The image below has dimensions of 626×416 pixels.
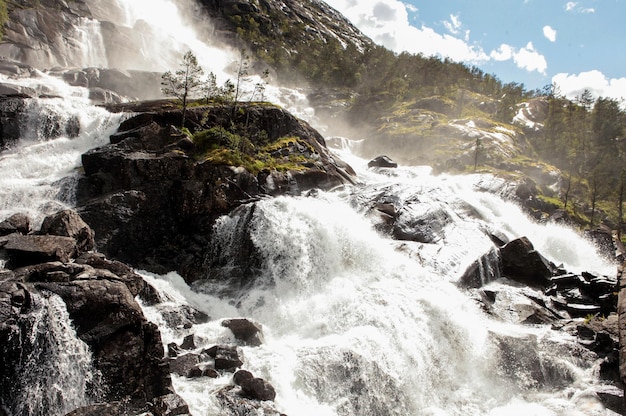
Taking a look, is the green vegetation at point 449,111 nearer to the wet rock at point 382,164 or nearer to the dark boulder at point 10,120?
the wet rock at point 382,164

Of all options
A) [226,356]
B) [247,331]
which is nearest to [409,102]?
[247,331]

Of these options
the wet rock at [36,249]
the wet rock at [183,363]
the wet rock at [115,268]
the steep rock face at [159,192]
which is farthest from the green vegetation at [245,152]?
the wet rock at [183,363]

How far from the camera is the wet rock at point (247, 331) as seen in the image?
17766mm

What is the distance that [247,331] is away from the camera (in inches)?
712

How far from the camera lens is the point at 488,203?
4228 centimetres

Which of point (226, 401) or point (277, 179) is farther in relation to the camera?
point (277, 179)

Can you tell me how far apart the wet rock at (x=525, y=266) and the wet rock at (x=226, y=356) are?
20959mm

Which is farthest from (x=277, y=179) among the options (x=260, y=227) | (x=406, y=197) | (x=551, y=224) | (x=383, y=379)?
(x=551, y=224)

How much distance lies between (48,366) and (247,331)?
320 inches

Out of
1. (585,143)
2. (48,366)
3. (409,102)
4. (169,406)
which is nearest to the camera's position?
(48,366)

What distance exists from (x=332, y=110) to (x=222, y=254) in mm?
68268

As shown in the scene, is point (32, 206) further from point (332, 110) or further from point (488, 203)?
point (332, 110)

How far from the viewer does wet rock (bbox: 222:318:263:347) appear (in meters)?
17.8

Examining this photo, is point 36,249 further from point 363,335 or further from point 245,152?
point 245,152
